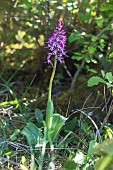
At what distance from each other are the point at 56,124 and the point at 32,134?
0.11m

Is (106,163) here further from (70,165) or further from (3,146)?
(3,146)

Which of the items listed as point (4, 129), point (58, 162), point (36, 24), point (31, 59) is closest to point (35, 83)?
point (31, 59)

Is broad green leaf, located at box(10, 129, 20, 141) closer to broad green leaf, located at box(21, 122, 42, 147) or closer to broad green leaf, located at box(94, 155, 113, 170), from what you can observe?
broad green leaf, located at box(21, 122, 42, 147)

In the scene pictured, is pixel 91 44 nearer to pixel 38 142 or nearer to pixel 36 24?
pixel 36 24

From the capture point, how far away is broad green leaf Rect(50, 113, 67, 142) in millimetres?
1655

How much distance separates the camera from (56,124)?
1.67 metres

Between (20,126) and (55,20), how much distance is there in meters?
0.73

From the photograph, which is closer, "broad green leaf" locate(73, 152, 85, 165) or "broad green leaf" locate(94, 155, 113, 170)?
"broad green leaf" locate(94, 155, 113, 170)

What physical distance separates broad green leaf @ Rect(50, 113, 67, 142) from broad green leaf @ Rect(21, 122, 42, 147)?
0.19 ft

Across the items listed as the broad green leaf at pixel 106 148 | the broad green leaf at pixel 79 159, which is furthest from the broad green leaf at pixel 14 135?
the broad green leaf at pixel 106 148

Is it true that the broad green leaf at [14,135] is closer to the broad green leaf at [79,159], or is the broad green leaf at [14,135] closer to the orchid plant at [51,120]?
the orchid plant at [51,120]

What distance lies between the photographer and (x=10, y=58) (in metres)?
2.72

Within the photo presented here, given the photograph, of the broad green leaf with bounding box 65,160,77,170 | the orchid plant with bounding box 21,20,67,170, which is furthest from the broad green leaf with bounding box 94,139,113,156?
the orchid plant with bounding box 21,20,67,170

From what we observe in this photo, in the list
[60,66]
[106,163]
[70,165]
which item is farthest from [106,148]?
[60,66]
